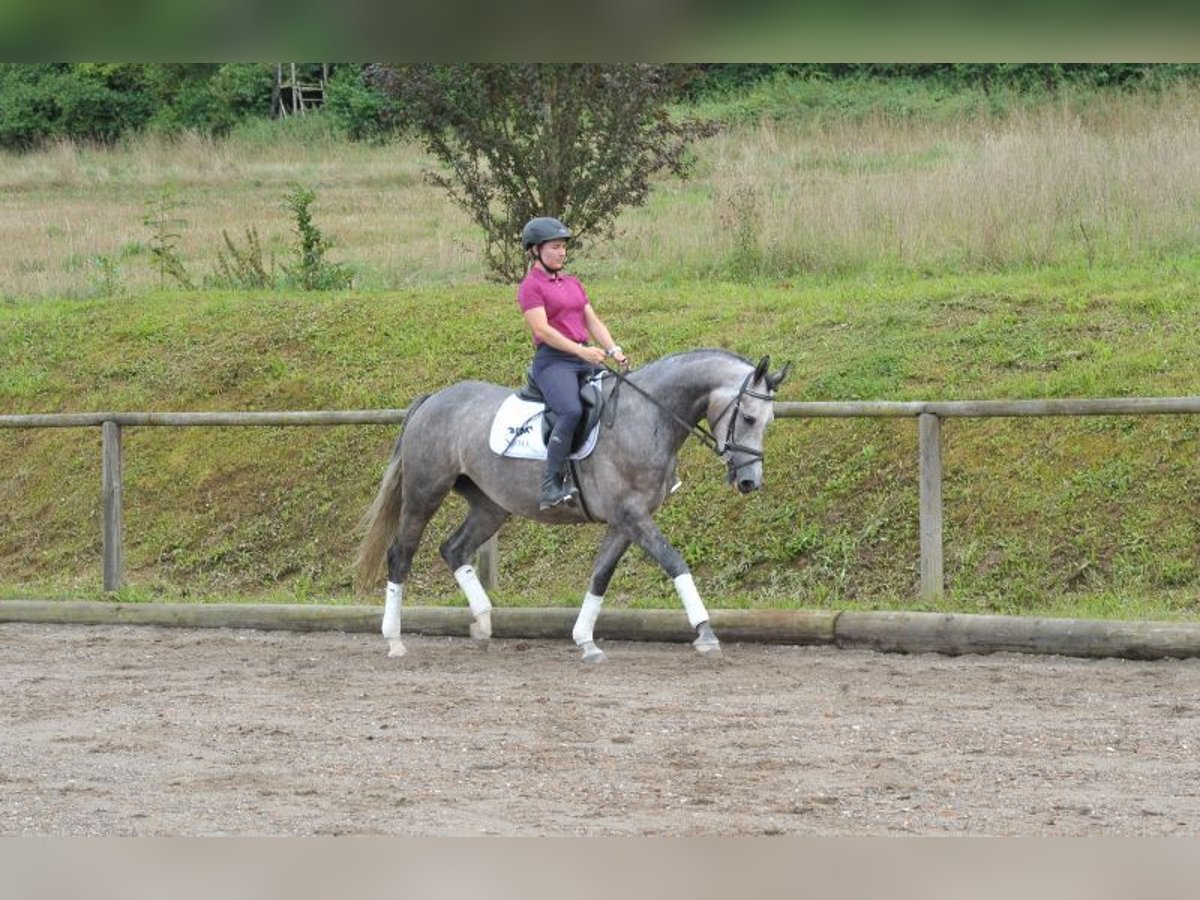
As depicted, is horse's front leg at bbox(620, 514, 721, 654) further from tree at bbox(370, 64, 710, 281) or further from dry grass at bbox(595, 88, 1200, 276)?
tree at bbox(370, 64, 710, 281)

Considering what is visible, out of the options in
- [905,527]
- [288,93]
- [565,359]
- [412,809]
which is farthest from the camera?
[288,93]

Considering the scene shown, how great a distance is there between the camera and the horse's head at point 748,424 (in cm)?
898

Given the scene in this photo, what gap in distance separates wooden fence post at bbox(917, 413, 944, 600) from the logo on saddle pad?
1.95 metres

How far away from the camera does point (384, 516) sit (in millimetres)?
10203

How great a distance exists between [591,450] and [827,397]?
320 cm

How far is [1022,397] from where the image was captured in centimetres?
1123

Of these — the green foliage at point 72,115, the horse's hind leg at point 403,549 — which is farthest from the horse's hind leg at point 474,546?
the green foliage at point 72,115

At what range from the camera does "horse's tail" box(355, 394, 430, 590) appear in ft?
33.3

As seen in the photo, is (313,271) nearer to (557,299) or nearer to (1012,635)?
(557,299)

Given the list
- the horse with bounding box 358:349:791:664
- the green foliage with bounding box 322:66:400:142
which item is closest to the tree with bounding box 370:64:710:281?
the horse with bounding box 358:349:791:664

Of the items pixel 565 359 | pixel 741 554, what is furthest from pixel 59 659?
pixel 741 554

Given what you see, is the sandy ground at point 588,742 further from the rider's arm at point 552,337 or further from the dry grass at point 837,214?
the dry grass at point 837,214

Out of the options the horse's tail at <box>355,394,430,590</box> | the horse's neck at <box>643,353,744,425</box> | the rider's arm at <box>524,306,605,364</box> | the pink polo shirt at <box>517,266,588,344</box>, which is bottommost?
the horse's tail at <box>355,394,430,590</box>

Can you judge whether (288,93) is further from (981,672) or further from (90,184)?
(981,672)
